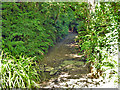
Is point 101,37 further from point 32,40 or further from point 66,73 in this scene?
point 32,40

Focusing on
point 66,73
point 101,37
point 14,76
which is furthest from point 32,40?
point 101,37

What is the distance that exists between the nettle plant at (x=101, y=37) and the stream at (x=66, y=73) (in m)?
0.46

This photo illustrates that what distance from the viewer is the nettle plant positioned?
502 cm

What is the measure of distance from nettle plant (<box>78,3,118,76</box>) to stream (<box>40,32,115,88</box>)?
1.50 ft

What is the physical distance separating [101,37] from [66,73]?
190 centimetres

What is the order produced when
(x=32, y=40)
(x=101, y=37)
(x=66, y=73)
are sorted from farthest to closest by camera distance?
(x=32, y=40), (x=66, y=73), (x=101, y=37)

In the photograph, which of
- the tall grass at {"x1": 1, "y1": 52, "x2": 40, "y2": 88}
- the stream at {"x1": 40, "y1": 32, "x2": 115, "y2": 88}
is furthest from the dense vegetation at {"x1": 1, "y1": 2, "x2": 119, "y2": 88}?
the stream at {"x1": 40, "y1": 32, "x2": 115, "y2": 88}

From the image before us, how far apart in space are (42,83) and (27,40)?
2.03 m

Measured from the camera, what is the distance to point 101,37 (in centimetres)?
545

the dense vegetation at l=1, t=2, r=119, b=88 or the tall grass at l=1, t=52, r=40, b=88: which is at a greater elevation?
the dense vegetation at l=1, t=2, r=119, b=88

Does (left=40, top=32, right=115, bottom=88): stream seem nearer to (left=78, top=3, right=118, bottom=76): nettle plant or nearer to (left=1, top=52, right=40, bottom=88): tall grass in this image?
(left=78, top=3, right=118, bottom=76): nettle plant

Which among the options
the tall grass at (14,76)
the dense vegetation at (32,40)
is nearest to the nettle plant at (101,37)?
the dense vegetation at (32,40)

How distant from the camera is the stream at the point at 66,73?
17.9 feet

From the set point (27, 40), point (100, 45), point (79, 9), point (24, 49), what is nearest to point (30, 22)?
point (27, 40)
